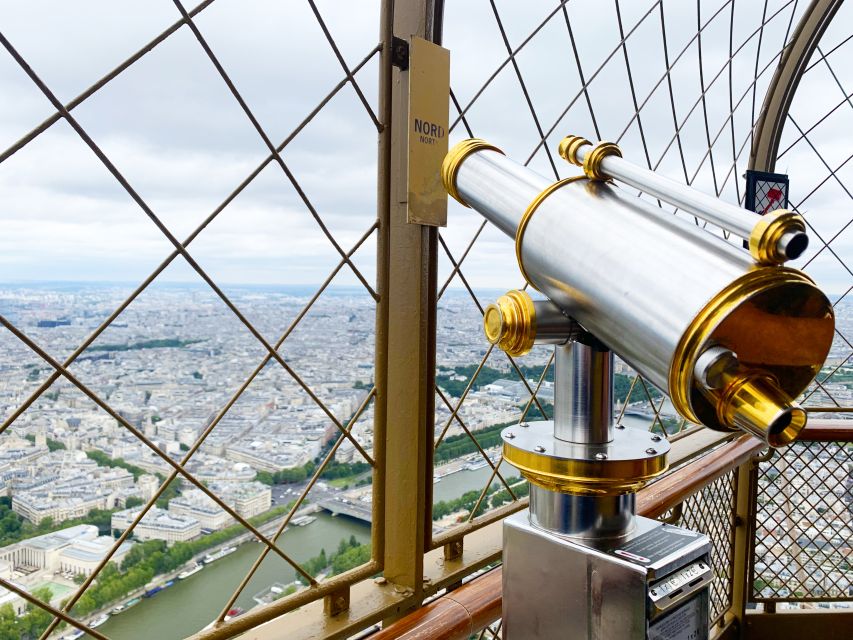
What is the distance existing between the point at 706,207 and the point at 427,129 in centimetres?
72

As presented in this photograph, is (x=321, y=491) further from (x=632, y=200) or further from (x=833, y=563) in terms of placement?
(x=833, y=563)

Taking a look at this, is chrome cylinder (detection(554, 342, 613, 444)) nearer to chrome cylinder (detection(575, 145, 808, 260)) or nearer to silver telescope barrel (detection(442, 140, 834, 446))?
silver telescope barrel (detection(442, 140, 834, 446))

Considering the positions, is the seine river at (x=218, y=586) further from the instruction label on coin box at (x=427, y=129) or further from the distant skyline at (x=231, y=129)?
the instruction label on coin box at (x=427, y=129)

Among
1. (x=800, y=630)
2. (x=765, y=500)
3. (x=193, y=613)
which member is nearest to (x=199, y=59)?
(x=193, y=613)

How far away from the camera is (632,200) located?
59cm

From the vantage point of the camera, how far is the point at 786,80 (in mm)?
2535

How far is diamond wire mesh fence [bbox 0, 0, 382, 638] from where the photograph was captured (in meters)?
0.78

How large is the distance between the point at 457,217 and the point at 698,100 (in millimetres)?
1523

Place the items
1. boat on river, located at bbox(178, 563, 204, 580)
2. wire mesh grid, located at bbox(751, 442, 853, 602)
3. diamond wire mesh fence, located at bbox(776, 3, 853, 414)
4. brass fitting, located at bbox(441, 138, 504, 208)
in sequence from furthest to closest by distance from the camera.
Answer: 1. diamond wire mesh fence, located at bbox(776, 3, 853, 414)
2. wire mesh grid, located at bbox(751, 442, 853, 602)
3. boat on river, located at bbox(178, 563, 204, 580)
4. brass fitting, located at bbox(441, 138, 504, 208)

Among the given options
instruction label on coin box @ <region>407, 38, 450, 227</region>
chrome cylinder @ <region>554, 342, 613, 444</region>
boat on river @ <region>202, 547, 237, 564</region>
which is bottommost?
boat on river @ <region>202, 547, 237, 564</region>

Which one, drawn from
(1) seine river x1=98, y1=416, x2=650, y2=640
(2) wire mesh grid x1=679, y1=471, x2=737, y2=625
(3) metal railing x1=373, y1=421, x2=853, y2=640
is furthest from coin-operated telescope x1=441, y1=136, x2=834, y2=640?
(2) wire mesh grid x1=679, y1=471, x2=737, y2=625

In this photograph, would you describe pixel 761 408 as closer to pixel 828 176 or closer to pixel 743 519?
pixel 743 519

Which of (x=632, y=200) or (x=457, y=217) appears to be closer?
(x=632, y=200)

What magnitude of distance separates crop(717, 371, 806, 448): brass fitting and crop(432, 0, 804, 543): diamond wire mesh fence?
43cm
